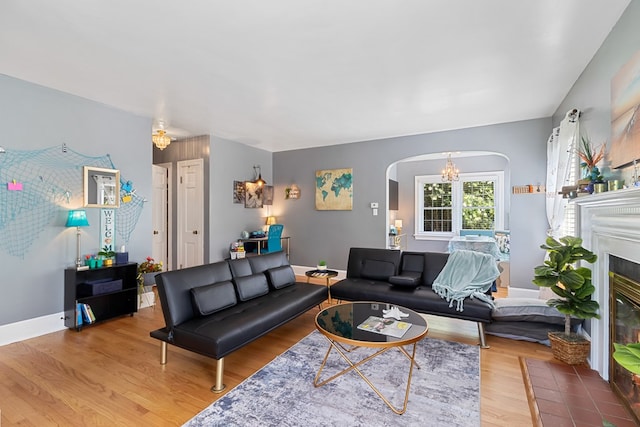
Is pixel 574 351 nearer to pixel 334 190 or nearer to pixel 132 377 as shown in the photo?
pixel 132 377

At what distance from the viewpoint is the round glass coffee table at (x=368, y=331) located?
2068 millimetres

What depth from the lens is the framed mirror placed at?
3.72 meters

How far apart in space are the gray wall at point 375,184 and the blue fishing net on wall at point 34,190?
3.73m

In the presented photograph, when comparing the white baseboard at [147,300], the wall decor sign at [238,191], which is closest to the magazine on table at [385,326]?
the white baseboard at [147,300]

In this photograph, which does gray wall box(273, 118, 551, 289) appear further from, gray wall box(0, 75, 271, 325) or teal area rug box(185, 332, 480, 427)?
gray wall box(0, 75, 271, 325)

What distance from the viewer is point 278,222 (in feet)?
22.4

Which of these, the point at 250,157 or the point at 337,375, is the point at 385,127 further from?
the point at 337,375

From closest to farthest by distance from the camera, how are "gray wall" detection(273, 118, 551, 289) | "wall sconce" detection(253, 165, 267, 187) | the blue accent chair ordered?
"gray wall" detection(273, 118, 551, 289) → the blue accent chair → "wall sconce" detection(253, 165, 267, 187)

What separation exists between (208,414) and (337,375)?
932mm

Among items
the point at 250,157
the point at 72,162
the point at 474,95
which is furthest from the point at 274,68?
the point at 250,157

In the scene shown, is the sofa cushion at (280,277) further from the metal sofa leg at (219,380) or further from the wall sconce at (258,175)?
the wall sconce at (258,175)

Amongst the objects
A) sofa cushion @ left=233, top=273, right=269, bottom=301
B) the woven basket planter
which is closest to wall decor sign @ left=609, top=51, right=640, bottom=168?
the woven basket planter

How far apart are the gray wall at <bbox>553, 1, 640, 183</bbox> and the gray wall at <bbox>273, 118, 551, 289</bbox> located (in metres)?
1.35

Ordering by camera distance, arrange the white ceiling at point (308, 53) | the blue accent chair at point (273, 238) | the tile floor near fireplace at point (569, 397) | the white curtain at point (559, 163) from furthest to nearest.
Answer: the blue accent chair at point (273, 238)
the white curtain at point (559, 163)
the white ceiling at point (308, 53)
the tile floor near fireplace at point (569, 397)
